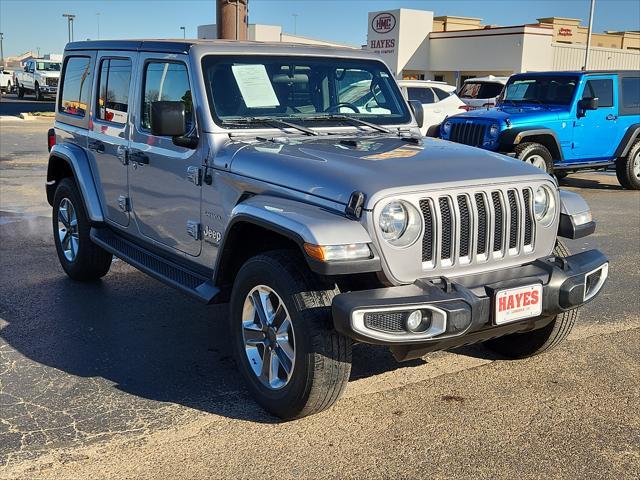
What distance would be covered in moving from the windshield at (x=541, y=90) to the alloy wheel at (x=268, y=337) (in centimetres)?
932

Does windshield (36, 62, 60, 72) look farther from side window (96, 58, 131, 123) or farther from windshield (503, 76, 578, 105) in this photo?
side window (96, 58, 131, 123)

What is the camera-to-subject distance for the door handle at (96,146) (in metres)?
5.64

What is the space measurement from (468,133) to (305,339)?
895cm

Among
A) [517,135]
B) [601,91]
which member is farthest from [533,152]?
[601,91]

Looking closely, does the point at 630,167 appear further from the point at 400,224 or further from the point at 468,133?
the point at 400,224

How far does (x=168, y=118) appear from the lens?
14.0 feet

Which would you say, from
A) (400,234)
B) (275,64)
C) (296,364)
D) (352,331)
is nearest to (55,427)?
(296,364)

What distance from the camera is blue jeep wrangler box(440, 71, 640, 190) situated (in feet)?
37.1

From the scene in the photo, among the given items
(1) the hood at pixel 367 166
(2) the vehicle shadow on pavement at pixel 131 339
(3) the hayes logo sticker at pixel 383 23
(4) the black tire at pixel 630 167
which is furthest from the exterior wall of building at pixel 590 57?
(1) the hood at pixel 367 166

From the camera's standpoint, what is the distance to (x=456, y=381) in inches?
172

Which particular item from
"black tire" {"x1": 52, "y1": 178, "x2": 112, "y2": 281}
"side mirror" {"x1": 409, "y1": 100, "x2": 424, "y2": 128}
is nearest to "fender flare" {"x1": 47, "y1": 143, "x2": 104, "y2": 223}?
"black tire" {"x1": 52, "y1": 178, "x2": 112, "y2": 281}

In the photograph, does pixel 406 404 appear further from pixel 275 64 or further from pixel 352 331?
pixel 275 64

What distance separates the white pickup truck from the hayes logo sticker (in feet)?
60.1

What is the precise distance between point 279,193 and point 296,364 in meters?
0.91
